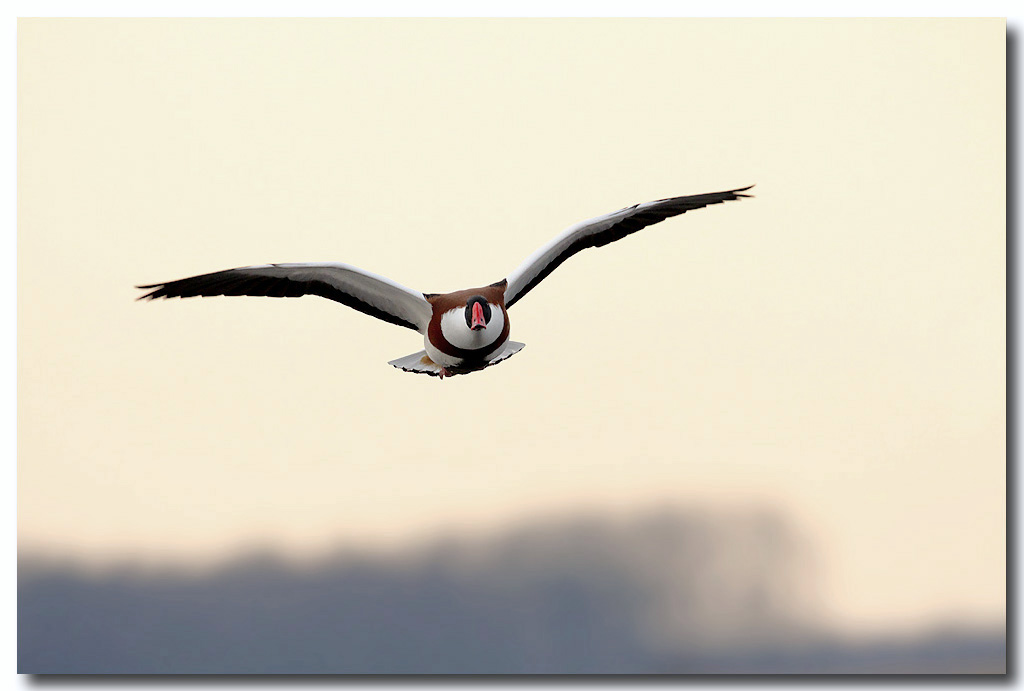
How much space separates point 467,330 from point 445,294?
0.27 m

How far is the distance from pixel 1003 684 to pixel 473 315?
350cm

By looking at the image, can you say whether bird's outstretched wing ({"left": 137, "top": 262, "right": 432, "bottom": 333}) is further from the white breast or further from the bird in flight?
the white breast

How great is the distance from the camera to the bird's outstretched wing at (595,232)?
5.41 m

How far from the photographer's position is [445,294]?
535cm

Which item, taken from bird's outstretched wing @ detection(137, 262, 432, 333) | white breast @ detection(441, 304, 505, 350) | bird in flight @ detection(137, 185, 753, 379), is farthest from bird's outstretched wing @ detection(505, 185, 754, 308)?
bird's outstretched wing @ detection(137, 262, 432, 333)

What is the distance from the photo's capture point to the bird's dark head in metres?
5.09

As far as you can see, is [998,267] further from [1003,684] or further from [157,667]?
[157,667]

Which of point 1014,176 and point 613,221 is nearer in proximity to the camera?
point 613,221

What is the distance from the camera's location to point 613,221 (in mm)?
5520

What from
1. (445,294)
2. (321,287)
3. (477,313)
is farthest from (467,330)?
(321,287)

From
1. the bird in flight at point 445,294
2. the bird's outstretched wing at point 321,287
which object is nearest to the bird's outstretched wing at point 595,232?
the bird in flight at point 445,294

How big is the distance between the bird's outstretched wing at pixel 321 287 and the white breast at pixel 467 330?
0.69 ft

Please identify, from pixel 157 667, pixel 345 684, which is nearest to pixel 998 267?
pixel 345 684

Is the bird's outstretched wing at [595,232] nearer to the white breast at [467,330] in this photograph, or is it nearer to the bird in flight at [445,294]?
the bird in flight at [445,294]
